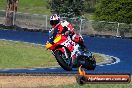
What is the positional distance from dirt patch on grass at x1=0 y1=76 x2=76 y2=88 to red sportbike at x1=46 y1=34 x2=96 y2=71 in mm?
7236

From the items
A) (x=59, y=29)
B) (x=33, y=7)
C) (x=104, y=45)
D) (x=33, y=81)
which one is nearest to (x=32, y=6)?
(x=33, y=7)

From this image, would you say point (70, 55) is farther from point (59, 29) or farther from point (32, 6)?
point (32, 6)

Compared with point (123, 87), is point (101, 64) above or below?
below

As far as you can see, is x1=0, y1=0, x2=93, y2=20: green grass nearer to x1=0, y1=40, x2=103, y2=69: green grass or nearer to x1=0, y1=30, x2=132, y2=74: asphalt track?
x1=0, y1=30, x2=132, y2=74: asphalt track

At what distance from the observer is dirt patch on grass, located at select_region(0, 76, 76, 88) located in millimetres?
17453

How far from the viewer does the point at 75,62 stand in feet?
32.6

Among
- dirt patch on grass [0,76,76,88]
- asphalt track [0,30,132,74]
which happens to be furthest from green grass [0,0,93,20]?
dirt patch on grass [0,76,76,88]

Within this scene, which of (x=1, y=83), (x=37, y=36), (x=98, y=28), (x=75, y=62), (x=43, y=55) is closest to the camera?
(x=75, y=62)

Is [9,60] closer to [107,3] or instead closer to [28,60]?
[28,60]

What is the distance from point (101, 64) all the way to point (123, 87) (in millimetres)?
10659

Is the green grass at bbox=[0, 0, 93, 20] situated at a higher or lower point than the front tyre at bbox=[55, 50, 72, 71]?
lower

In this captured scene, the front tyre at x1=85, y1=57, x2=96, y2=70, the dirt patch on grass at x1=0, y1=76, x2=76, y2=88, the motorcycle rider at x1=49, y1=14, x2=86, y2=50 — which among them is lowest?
the dirt patch on grass at x1=0, y1=76, x2=76, y2=88

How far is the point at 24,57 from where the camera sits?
87.2ft

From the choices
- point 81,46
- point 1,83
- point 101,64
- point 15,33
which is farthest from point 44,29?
point 81,46
